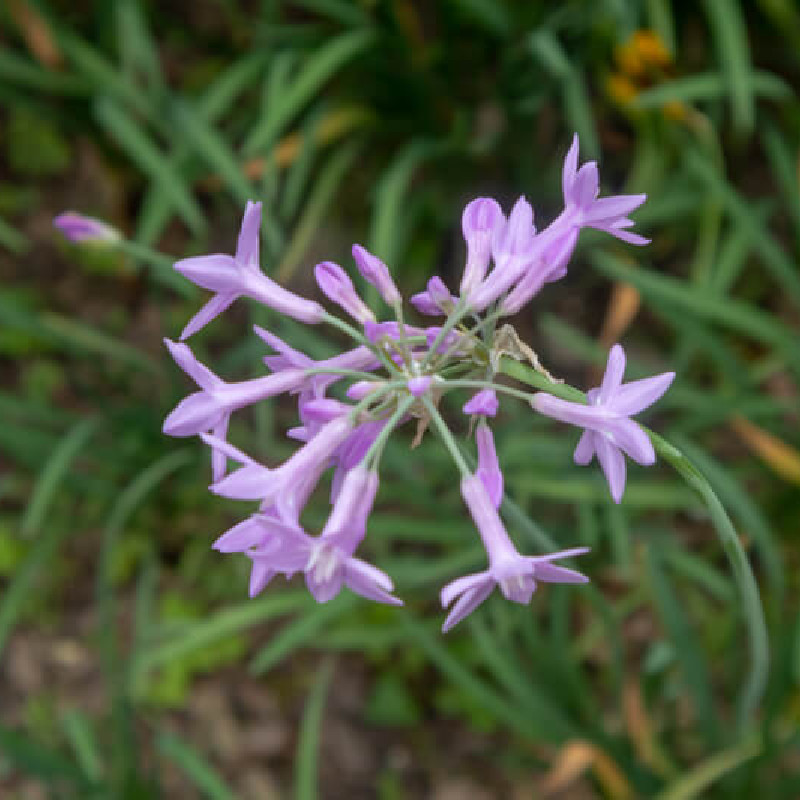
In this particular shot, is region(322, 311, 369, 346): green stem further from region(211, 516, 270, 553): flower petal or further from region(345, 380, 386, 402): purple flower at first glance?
region(211, 516, 270, 553): flower petal

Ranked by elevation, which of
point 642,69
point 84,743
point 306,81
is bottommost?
point 84,743

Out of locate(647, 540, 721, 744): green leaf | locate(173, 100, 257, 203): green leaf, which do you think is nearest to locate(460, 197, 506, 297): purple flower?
locate(647, 540, 721, 744): green leaf

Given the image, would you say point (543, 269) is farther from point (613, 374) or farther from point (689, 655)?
point (689, 655)

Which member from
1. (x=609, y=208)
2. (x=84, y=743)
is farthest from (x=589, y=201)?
(x=84, y=743)

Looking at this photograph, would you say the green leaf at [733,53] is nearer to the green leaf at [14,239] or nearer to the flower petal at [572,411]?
the flower petal at [572,411]

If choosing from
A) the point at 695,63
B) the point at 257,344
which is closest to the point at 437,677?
the point at 257,344

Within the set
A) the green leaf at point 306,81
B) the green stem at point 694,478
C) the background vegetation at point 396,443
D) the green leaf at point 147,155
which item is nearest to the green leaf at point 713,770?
the background vegetation at point 396,443
